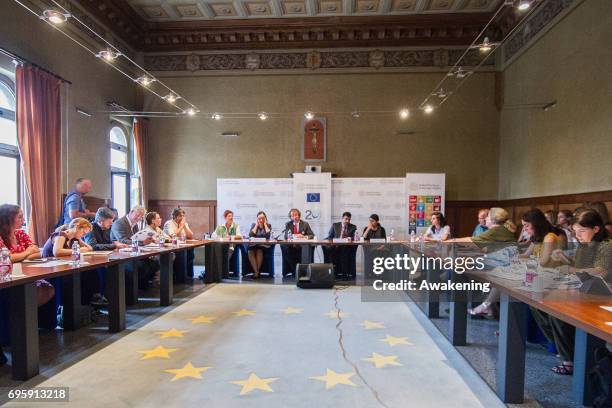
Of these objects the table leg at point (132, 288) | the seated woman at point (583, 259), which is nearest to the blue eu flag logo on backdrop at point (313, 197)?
the table leg at point (132, 288)

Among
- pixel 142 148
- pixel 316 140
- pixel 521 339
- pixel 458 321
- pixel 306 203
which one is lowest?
pixel 458 321

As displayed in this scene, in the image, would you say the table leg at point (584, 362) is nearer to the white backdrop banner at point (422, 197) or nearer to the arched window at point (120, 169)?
the white backdrop banner at point (422, 197)

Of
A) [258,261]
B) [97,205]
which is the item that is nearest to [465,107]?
[258,261]

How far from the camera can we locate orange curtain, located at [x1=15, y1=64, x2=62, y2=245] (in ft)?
16.9

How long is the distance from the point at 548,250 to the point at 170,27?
8.39 metres

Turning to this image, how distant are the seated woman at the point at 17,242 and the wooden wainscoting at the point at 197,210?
5.17 m

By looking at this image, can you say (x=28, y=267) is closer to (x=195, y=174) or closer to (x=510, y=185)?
(x=195, y=174)

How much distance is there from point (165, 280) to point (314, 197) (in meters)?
3.87

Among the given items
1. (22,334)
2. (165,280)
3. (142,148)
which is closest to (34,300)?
(22,334)

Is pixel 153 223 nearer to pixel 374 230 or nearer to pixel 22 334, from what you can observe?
pixel 22 334

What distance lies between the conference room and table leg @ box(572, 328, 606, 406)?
0.01 metres

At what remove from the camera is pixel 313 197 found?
7.87 m

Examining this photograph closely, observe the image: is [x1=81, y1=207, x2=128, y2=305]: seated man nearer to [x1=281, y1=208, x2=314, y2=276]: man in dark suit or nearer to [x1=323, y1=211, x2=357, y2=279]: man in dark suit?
[x1=281, y1=208, x2=314, y2=276]: man in dark suit

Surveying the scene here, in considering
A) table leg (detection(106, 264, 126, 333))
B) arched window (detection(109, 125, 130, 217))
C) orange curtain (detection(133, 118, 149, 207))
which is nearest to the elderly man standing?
arched window (detection(109, 125, 130, 217))
